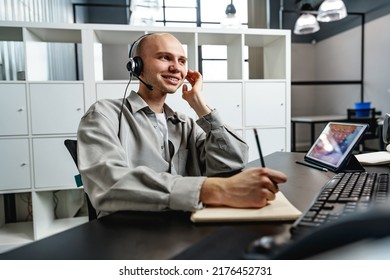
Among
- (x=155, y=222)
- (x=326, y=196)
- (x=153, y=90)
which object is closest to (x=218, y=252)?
(x=155, y=222)

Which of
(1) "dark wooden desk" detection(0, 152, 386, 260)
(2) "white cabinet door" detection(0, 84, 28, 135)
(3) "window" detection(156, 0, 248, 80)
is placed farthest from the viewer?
Result: (3) "window" detection(156, 0, 248, 80)

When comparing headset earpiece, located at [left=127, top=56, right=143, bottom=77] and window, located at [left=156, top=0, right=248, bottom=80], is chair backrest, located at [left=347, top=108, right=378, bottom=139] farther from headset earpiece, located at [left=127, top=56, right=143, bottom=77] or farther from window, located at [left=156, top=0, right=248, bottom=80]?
headset earpiece, located at [left=127, top=56, right=143, bottom=77]

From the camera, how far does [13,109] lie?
193 cm

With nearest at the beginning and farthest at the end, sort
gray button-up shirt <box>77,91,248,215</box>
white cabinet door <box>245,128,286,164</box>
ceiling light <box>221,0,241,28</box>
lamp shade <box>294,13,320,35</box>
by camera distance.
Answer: gray button-up shirt <box>77,91,248,215</box>
white cabinet door <box>245,128,286,164</box>
ceiling light <box>221,0,241,28</box>
lamp shade <box>294,13,320,35</box>

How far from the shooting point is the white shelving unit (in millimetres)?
1937

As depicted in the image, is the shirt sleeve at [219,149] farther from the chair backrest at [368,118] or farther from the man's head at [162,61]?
the chair backrest at [368,118]

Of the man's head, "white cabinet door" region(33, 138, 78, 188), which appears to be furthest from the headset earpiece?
"white cabinet door" region(33, 138, 78, 188)

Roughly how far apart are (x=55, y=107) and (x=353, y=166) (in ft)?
→ 5.76

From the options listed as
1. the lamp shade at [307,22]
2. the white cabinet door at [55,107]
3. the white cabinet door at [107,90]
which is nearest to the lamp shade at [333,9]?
the lamp shade at [307,22]

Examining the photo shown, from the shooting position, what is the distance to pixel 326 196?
0.56 metres

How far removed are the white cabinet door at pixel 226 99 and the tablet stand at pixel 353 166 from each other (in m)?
1.35

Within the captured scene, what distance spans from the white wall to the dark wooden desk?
4.74 m

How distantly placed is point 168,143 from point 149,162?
4.2 inches

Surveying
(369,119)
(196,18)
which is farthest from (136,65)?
(196,18)
